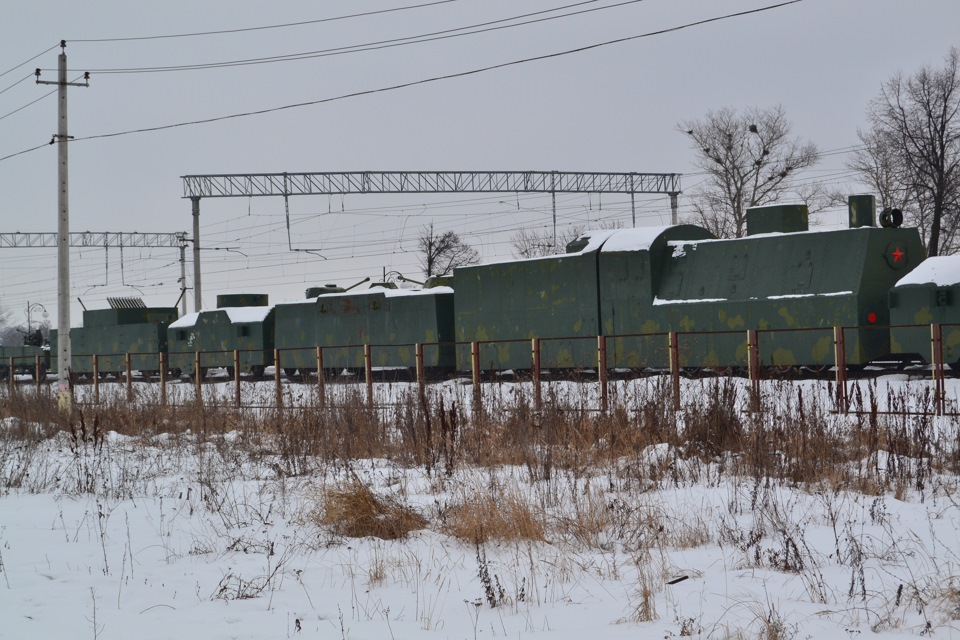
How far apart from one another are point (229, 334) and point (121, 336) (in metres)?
8.07

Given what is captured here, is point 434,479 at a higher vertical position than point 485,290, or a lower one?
lower

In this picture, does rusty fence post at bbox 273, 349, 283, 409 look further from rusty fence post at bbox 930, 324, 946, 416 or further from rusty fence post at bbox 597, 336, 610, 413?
rusty fence post at bbox 930, 324, 946, 416

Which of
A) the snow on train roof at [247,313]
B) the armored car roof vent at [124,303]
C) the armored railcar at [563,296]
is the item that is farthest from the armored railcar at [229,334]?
the armored railcar at [563,296]

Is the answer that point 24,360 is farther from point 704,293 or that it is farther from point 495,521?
point 495,521

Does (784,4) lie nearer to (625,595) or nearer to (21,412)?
(625,595)

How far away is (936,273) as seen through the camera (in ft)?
61.6

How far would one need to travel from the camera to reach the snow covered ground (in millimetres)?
5973

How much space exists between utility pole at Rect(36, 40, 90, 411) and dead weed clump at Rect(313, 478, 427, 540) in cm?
1271

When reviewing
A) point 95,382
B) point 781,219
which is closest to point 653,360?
point 781,219

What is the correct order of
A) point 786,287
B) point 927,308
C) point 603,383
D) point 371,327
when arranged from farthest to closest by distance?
1. point 371,327
2. point 786,287
3. point 927,308
4. point 603,383

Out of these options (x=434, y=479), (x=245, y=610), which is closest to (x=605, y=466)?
(x=434, y=479)

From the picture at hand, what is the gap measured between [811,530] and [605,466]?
9.83ft

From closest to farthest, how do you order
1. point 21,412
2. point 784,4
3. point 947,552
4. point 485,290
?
1. point 947,552
2. point 784,4
3. point 21,412
4. point 485,290

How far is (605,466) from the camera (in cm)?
1055
